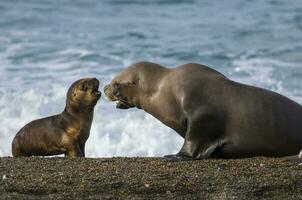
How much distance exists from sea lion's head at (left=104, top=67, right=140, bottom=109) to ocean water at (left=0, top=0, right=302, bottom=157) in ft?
6.61

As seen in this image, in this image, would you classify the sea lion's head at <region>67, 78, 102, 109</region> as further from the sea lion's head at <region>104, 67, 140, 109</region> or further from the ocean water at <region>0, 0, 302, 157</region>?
the ocean water at <region>0, 0, 302, 157</region>

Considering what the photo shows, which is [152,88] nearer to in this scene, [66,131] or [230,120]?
[230,120]

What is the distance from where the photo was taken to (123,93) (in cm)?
934

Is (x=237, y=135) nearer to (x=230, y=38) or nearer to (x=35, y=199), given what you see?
(x=35, y=199)

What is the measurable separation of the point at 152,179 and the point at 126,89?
2.01m

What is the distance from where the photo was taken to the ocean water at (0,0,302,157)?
12.4 m

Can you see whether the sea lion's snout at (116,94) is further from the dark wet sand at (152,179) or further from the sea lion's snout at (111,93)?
the dark wet sand at (152,179)

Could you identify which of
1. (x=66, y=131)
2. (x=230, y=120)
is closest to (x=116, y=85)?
(x=66, y=131)

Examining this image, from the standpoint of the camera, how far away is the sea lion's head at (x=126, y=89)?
9305 millimetres

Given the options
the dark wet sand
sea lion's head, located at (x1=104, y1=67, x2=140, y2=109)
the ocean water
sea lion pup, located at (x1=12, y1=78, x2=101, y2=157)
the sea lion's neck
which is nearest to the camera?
the dark wet sand

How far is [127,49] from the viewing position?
61.9 ft

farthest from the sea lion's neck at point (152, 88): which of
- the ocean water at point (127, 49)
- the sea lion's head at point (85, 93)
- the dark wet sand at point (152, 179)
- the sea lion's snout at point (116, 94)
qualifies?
the ocean water at point (127, 49)

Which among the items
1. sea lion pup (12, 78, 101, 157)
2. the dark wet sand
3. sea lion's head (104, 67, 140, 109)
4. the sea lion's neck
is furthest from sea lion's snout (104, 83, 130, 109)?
the dark wet sand

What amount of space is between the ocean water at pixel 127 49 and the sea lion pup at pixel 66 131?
1201mm
